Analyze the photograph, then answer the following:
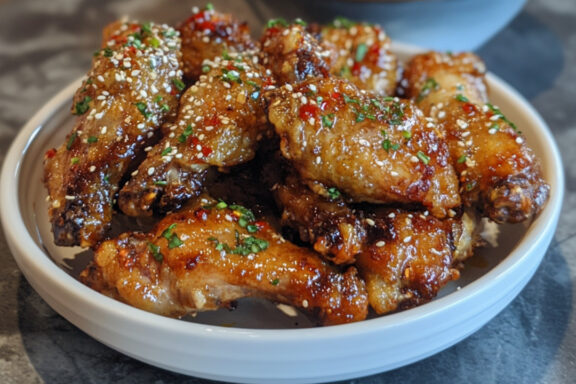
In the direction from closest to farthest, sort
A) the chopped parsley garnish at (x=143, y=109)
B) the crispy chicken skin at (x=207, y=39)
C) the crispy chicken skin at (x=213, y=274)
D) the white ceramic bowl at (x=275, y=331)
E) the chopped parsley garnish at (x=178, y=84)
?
1. the white ceramic bowl at (x=275, y=331)
2. the crispy chicken skin at (x=213, y=274)
3. the chopped parsley garnish at (x=143, y=109)
4. the chopped parsley garnish at (x=178, y=84)
5. the crispy chicken skin at (x=207, y=39)

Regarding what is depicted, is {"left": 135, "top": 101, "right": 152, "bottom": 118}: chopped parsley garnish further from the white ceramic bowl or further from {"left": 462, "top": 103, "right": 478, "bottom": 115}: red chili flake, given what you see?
{"left": 462, "top": 103, "right": 478, "bottom": 115}: red chili flake

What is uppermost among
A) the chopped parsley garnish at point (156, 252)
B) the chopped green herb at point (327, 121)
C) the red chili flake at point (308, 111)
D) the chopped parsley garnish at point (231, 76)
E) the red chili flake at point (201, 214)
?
the red chili flake at point (308, 111)

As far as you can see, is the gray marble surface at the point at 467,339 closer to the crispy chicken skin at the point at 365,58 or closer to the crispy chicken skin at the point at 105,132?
the crispy chicken skin at the point at 105,132

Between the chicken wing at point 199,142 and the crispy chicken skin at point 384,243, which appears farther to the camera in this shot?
the chicken wing at point 199,142

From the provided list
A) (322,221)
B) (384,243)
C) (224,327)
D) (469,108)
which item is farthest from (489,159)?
(224,327)

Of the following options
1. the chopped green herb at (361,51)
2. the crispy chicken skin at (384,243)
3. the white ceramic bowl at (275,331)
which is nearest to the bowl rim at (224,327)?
the white ceramic bowl at (275,331)

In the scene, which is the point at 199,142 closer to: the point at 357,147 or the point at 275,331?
the point at 357,147

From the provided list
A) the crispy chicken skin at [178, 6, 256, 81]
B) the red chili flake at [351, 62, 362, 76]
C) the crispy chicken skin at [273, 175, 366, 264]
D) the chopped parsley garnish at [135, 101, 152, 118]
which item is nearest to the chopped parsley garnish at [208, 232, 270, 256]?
the crispy chicken skin at [273, 175, 366, 264]
